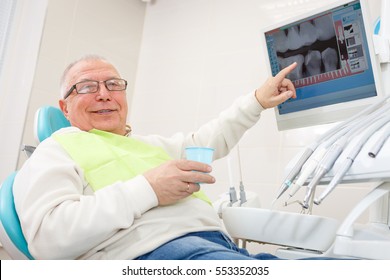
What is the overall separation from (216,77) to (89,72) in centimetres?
127

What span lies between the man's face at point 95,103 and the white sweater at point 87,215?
0.89 ft

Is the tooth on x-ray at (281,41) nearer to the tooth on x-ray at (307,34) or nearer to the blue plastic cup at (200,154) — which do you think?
the tooth on x-ray at (307,34)

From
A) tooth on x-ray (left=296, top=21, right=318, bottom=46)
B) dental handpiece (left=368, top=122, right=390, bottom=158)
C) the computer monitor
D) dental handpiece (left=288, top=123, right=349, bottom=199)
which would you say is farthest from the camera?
tooth on x-ray (left=296, top=21, right=318, bottom=46)

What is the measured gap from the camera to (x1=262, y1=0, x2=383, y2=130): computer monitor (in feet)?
4.03

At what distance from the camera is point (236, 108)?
1611 millimetres

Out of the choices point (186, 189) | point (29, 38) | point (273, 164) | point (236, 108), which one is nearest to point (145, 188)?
point (186, 189)

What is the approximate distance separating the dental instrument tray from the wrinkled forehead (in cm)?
75

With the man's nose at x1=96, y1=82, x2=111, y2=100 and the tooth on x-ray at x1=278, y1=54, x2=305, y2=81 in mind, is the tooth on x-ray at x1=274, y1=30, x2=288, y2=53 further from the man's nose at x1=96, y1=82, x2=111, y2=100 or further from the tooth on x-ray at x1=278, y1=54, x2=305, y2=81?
the man's nose at x1=96, y1=82, x2=111, y2=100

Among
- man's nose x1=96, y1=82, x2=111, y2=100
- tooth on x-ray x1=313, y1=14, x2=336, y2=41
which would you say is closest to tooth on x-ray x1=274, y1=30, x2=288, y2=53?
tooth on x-ray x1=313, y1=14, x2=336, y2=41

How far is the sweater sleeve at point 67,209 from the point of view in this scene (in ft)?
3.11

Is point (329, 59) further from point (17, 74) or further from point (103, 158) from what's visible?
point (17, 74)
